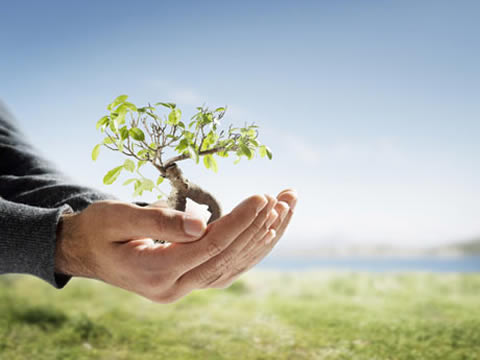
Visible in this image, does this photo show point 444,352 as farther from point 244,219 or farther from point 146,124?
point 146,124

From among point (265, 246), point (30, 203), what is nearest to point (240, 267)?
point (265, 246)

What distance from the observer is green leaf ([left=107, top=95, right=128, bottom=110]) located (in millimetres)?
708

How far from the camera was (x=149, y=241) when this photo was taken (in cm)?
61

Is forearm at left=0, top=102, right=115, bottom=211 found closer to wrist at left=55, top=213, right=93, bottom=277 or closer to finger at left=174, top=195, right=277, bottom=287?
wrist at left=55, top=213, right=93, bottom=277

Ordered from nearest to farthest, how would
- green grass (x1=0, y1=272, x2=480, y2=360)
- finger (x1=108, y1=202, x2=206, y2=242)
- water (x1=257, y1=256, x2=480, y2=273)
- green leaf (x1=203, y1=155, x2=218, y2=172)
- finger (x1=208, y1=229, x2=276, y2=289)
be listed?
finger (x1=108, y1=202, x2=206, y2=242)
finger (x1=208, y1=229, x2=276, y2=289)
green leaf (x1=203, y1=155, x2=218, y2=172)
green grass (x1=0, y1=272, x2=480, y2=360)
water (x1=257, y1=256, x2=480, y2=273)

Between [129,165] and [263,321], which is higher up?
[129,165]

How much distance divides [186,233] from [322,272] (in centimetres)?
194

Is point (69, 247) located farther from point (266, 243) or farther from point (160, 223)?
point (266, 243)

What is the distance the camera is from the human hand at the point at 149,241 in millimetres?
534

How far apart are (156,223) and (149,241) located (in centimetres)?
10

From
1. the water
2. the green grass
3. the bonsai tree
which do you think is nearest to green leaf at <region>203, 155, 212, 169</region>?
the bonsai tree

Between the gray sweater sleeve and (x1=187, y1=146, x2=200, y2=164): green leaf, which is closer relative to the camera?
the gray sweater sleeve

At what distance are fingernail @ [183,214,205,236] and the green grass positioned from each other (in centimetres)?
100

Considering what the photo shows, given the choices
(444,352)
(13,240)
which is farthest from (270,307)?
(13,240)
